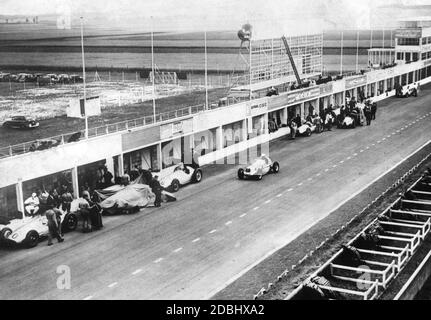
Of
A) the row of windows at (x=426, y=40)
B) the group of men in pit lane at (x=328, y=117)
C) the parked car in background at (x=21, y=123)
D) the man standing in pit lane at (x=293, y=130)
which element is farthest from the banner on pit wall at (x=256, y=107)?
the row of windows at (x=426, y=40)

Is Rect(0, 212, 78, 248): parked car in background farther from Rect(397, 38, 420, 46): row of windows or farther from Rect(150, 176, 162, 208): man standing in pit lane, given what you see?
Rect(397, 38, 420, 46): row of windows

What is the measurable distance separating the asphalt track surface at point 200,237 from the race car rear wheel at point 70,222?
17.6 inches

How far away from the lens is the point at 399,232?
824 inches

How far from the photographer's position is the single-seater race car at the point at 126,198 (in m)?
25.3

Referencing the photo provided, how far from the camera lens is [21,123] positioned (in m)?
35.1

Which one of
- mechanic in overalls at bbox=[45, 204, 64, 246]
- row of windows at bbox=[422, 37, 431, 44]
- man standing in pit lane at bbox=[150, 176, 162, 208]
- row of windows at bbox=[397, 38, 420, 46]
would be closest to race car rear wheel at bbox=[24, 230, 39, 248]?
mechanic in overalls at bbox=[45, 204, 64, 246]

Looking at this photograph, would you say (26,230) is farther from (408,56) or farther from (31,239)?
(408,56)

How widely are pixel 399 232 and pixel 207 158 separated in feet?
53.7

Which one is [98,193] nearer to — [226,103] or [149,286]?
[149,286]

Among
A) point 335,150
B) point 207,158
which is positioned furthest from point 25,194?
point 335,150

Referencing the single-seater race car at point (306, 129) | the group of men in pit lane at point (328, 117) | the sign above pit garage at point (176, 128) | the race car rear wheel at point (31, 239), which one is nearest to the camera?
the race car rear wheel at point (31, 239)

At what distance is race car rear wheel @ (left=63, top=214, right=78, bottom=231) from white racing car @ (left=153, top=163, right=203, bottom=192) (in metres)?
5.88

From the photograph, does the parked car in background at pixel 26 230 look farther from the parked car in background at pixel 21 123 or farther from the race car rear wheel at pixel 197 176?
the parked car in background at pixel 21 123

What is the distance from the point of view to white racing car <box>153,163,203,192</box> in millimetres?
28781
